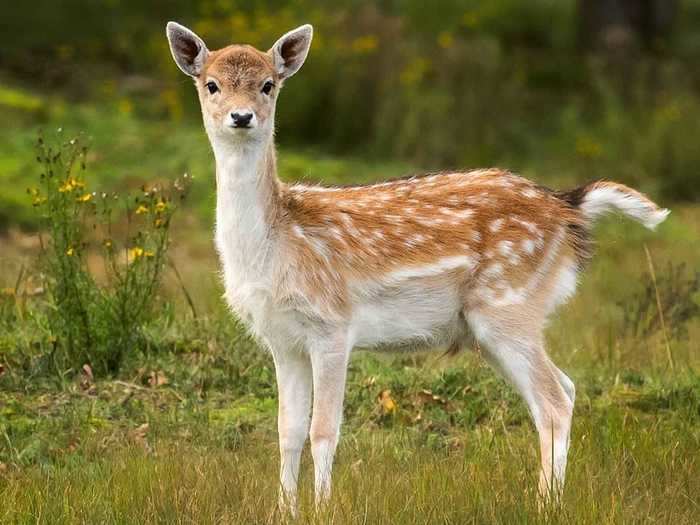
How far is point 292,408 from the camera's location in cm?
688

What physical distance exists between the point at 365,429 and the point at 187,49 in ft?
6.86

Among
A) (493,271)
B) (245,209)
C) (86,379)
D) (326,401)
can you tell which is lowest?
(86,379)

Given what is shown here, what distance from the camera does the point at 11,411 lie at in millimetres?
7652

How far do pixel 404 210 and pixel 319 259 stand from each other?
1.85 ft

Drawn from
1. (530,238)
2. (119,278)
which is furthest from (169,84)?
(530,238)

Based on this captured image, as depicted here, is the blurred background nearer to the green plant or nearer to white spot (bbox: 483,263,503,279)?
the green plant

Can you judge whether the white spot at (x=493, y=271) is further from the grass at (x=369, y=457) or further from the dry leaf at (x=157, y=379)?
the dry leaf at (x=157, y=379)

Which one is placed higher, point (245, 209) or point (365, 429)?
point (245, 209)

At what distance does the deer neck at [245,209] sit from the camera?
679 cm

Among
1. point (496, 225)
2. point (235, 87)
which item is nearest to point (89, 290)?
point (235, 87)

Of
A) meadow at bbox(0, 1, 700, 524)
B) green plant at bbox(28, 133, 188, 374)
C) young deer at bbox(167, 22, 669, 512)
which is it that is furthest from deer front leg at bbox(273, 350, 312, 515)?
green plant at bbox(28, 133, 188, 374)

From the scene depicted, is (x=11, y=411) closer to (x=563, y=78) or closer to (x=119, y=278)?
(x=119, y=278)

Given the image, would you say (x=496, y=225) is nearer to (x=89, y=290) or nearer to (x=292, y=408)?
(x=292, y=408)

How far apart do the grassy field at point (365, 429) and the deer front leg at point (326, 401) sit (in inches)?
4.3
